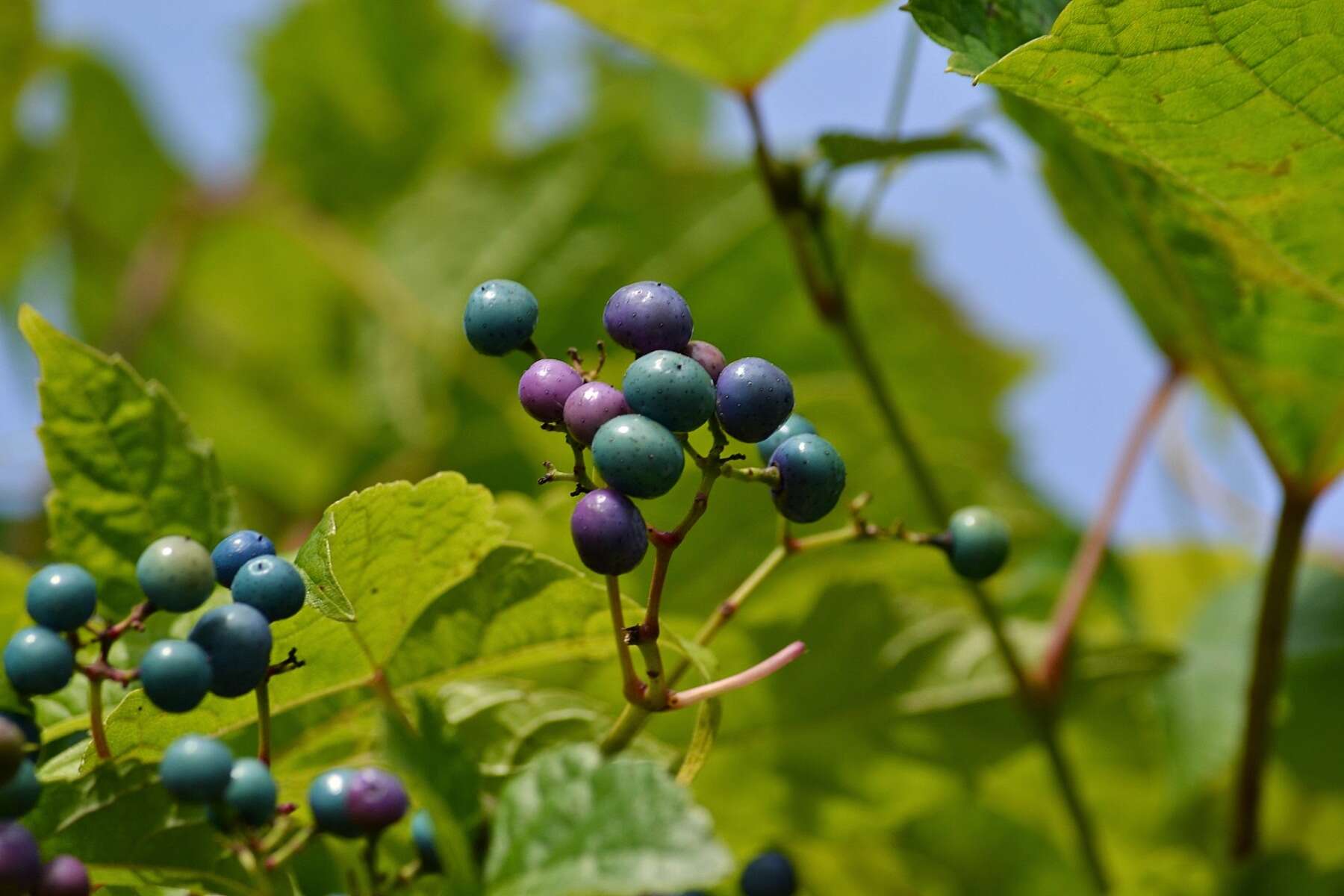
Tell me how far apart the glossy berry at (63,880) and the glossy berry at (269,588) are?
5.9 inches

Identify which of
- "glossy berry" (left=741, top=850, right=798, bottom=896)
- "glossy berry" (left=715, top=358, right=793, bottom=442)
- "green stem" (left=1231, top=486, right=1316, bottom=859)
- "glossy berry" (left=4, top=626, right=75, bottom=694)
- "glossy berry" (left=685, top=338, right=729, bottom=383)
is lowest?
"green stem" (left=1231, top=486, right=1316, bottom=859)

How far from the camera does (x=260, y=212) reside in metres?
2.46

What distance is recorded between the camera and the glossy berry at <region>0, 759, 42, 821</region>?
0.71 m

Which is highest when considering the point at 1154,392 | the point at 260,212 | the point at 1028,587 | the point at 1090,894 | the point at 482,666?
the point at 260,212

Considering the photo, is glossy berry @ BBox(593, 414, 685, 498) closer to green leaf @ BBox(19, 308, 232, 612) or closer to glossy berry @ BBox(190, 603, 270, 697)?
glossy berry @ BBox(190, 603, 270, 697)

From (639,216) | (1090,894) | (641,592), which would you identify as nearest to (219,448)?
(639,216)

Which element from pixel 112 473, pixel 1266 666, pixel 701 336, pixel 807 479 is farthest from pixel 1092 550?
pixel 112 473

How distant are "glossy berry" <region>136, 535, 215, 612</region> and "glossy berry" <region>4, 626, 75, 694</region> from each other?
0.18 ft

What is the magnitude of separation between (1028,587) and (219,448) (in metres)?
1.39

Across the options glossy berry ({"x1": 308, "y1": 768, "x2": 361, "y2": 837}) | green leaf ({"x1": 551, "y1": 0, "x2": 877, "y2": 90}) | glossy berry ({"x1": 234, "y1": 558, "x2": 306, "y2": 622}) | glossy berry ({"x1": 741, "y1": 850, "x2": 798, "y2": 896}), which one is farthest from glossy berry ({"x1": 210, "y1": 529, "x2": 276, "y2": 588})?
green leaf ({"x1": 551, "y1": 0, "x2": 877, "y2": 90})

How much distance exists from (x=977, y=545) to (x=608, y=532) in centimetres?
31

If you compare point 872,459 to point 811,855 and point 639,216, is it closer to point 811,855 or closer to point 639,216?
point 811,855

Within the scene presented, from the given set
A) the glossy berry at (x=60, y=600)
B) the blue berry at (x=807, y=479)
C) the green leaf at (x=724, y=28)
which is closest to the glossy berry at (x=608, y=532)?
the blue berry at (x=807, y=479)

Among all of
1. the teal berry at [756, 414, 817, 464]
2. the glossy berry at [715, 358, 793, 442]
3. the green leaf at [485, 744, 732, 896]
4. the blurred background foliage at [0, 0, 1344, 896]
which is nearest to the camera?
the green leaf at [485, 744, 732, 896]
